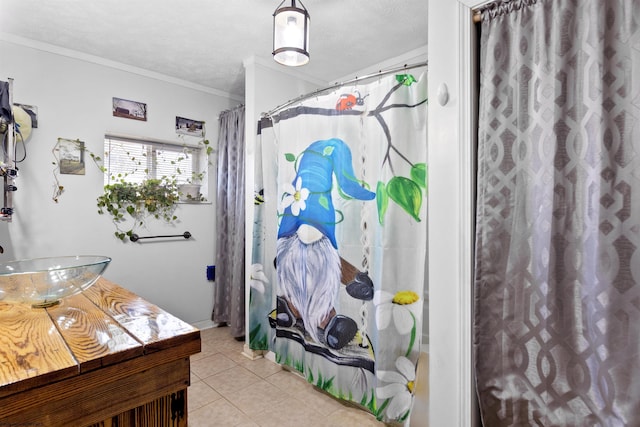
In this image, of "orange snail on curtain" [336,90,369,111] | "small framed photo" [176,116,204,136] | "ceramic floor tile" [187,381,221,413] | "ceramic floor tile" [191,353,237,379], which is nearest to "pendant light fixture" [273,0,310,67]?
"orange snail on curtain" [336,90,369,111]

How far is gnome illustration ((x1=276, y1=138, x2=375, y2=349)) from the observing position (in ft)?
6.42

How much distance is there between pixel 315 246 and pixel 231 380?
45.9 inches

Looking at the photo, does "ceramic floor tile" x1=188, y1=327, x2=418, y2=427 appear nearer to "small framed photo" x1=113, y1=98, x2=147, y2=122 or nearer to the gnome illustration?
the gnome illustration

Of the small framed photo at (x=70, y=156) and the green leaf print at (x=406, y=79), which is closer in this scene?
the green leaf print at (x=406, y=79)

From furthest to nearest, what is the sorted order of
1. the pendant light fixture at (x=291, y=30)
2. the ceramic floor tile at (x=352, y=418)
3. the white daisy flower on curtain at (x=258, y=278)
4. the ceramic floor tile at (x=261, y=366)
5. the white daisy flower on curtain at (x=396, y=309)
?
the white daisy flower on curtain at (x=258, y=278), the ceramic floor tile at (x=261, y=366), the ceramic floor tile at (x=352, y=418), the white daisy flower on curtain at (x=396, y=309), the pendant light fixture at (x=291, y=30)

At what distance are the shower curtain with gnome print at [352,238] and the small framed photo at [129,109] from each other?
1227 millimetres

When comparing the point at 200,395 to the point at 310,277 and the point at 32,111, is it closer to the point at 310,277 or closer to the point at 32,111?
the point at 310,277

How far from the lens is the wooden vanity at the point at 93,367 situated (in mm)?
683

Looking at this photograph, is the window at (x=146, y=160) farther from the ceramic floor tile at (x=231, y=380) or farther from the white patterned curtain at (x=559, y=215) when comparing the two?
the white patterned curtain at (x=559, y=215)

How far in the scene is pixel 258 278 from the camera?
2.58m

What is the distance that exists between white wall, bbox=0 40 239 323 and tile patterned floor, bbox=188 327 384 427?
0.85 meters

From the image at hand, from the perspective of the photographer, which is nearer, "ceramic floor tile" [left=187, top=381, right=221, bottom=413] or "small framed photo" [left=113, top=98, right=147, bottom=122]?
"ceramic floor tile" [left=187, top=381, right=221, bottom=413]

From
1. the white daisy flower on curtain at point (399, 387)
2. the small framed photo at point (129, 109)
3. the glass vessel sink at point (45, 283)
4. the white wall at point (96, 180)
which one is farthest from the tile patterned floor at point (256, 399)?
the small framed photo at point (129, 109)

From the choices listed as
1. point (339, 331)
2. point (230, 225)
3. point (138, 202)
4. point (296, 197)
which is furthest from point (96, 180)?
point (339, 331)
